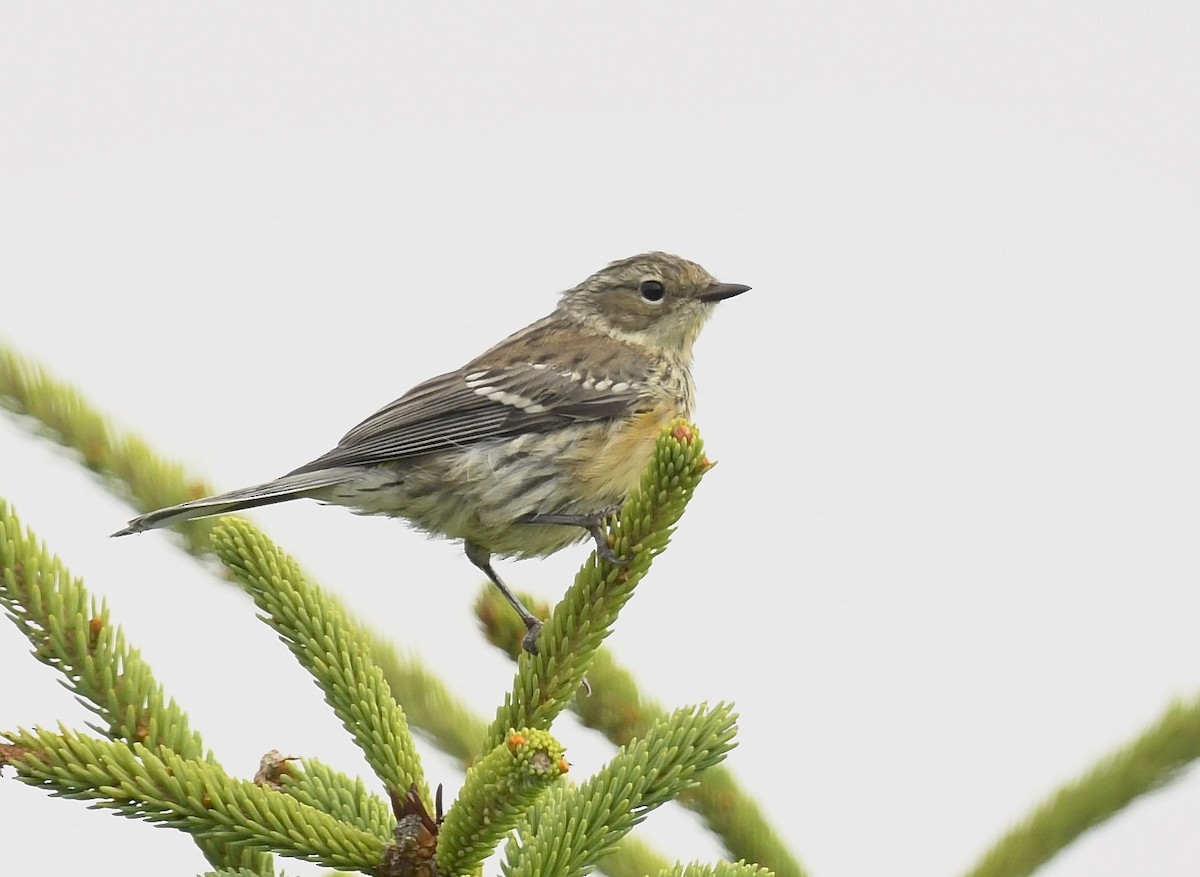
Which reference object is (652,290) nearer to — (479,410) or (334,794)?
(479,410)

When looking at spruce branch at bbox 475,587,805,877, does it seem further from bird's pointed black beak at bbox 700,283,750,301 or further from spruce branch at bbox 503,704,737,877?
bird's pointed black beak at bbox 700,283,750,301

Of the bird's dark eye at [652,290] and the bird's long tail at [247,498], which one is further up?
the bird's dark eye at [652,290]

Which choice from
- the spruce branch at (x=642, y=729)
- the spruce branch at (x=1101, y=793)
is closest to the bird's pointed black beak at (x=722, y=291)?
the spruce branch at (x=642, y=729)

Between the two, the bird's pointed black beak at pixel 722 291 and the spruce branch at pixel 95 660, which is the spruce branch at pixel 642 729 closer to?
the spruce branch at pixel 95 660

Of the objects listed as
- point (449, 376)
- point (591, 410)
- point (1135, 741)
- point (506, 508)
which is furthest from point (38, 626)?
point (449, 376)

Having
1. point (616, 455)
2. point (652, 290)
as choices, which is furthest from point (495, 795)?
point (652, 290)

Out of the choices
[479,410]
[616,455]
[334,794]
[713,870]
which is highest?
[479,410]

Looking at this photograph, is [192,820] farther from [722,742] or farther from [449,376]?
[449,376]
